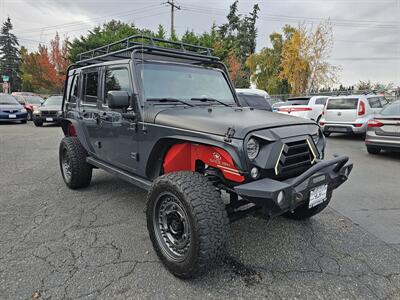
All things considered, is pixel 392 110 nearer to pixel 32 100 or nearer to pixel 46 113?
pixel 46 113

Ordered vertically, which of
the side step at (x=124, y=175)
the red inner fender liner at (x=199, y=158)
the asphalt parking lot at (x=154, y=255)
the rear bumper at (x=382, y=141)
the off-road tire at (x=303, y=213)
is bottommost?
the asphalt parking lot at (x=154, y=255)

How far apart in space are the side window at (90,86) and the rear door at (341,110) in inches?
377

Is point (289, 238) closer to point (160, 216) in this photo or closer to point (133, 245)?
point (160, 216)

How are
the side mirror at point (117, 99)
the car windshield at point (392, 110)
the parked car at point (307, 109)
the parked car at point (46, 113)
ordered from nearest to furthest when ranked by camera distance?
the side mirror at point (117, 99), the car windshield at point (392, 110), the parked car at point (307, 109), the parked car at point (46, 113)

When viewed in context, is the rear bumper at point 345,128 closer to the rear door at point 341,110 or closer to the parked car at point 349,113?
the parked car at point 349,113

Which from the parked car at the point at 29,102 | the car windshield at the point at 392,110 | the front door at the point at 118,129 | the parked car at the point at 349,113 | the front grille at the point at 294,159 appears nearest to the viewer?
the front grille at the point at 294,159

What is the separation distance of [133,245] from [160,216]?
60cm

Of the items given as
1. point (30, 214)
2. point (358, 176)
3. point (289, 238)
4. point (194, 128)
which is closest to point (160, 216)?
point (194, 128)

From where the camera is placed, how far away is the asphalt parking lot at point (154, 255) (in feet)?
7.99

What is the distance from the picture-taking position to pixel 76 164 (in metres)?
4.58

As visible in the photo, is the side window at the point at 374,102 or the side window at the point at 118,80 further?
the side window at the point at 374,102

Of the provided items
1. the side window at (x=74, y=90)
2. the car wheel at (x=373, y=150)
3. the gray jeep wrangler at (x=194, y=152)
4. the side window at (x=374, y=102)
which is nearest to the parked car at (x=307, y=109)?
the side window at (x=374, y=102)

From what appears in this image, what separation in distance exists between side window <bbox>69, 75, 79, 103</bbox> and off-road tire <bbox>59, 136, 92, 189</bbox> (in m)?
0.69

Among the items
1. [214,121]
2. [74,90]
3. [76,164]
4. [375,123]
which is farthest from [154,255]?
[375,123]
